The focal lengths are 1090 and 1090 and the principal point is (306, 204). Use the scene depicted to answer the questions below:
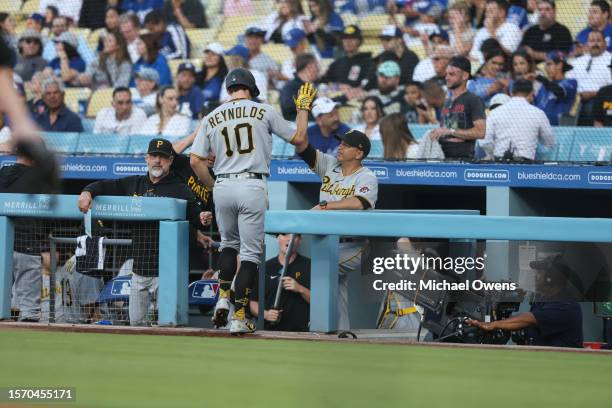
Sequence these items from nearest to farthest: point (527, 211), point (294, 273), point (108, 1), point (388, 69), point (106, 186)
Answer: point (294, 273) < point (106, 186) < point (527, 211) < point (388, 69) < point (108, 1)

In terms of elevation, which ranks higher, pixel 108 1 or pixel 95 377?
pixel 108 1

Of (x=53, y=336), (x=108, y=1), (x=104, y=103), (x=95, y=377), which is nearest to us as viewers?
(x=95, y=377)

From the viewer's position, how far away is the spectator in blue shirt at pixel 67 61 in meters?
14.5

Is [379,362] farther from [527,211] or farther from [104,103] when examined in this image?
[104,103]

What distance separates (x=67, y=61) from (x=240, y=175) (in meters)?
7.97

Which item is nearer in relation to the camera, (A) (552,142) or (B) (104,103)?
(A) (552,142)

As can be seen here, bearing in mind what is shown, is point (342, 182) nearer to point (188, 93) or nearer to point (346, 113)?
point (346, 113)

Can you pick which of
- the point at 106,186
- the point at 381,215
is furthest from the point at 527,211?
the point at 106,186

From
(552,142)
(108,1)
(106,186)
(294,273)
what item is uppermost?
(108,1)

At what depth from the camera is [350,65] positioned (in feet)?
42.2

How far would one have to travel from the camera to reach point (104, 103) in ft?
43.7

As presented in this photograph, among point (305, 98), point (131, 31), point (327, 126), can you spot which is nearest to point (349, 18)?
point (131, 31)

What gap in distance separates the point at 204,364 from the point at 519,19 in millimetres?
8117

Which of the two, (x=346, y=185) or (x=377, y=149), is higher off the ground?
(x=377, y=149)
